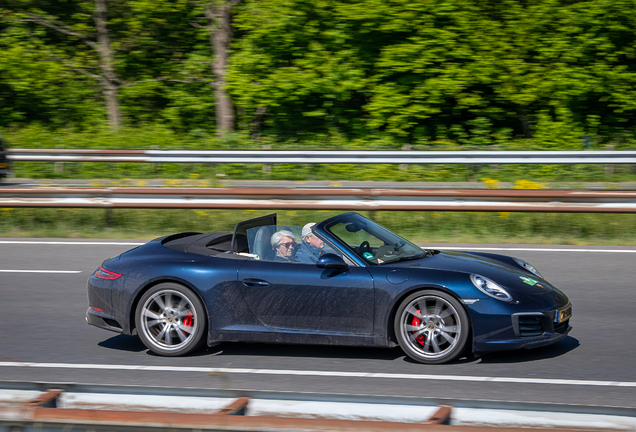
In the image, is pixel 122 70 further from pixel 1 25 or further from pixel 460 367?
pixel 460 367

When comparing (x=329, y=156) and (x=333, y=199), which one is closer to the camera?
(x=333, y=199)

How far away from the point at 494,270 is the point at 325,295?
54.0 inches

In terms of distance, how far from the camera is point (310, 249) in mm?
5902

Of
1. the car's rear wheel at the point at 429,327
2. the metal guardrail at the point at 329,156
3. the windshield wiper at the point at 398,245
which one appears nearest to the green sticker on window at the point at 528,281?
the car's rear wheel at the point at 429,327

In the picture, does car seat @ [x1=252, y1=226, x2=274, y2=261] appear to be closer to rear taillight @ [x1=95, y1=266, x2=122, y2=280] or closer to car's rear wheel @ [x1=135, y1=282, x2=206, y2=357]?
car's rear wheel @ [x1=135, y1=282, x2=206, y2=357]

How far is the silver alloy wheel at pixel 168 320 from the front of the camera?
232 inches

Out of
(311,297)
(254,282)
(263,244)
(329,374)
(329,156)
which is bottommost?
(329,374)

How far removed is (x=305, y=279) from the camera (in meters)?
5.63

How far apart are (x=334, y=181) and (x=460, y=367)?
12.7 meters

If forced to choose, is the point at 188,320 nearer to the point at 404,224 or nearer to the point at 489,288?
the point at 489,288

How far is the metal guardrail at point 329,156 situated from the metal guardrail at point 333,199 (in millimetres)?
6181

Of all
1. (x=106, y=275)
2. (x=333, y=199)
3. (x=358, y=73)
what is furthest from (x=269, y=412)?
(x=358, y=73)

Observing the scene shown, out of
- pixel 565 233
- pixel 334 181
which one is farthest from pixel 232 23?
pixel 565 233

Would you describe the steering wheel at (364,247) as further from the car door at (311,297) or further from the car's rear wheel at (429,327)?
the car's rear wheel at (429,327)
